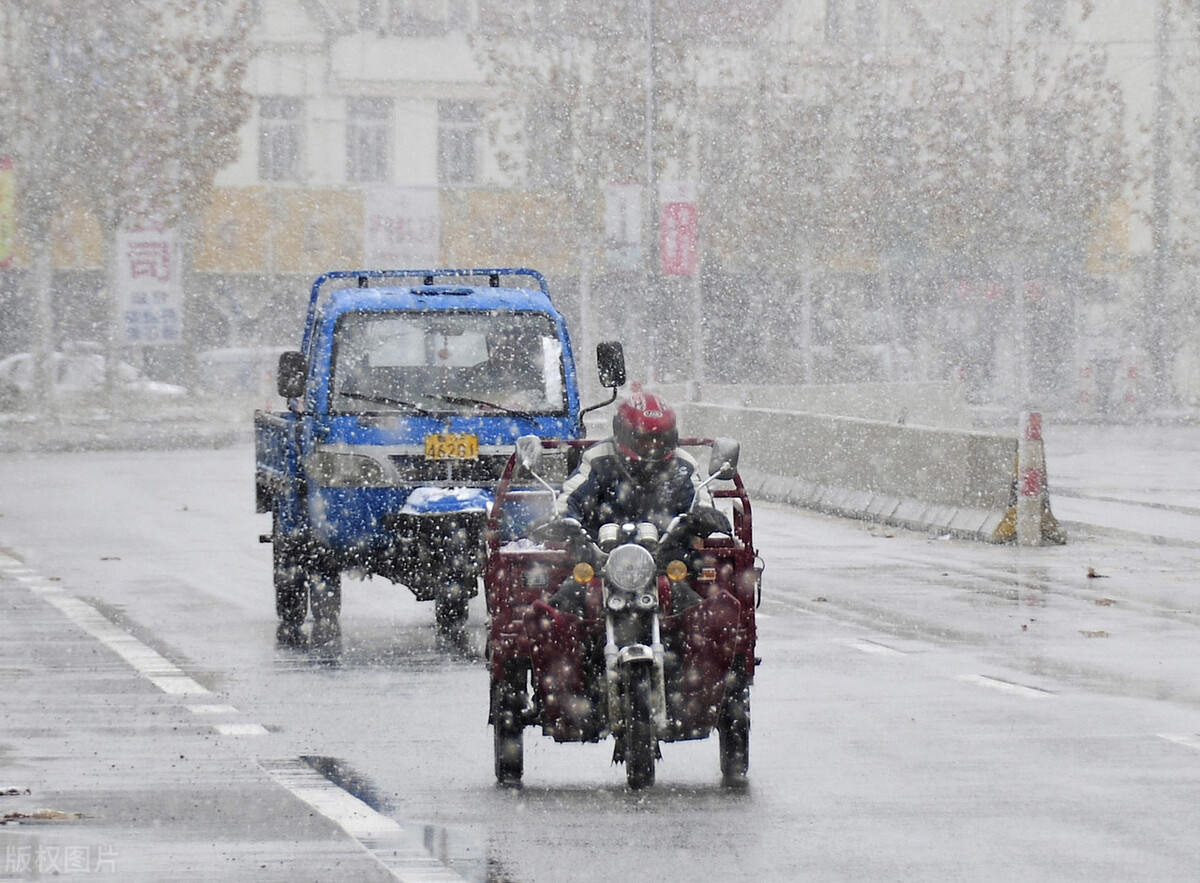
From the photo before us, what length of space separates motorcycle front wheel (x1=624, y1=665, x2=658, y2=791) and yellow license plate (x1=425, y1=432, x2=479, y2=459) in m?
5.83

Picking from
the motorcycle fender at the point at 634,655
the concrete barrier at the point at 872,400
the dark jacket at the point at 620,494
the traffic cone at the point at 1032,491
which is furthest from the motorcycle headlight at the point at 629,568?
the concrete barrier at the point at 872,400

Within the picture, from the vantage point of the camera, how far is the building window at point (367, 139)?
2309 inches

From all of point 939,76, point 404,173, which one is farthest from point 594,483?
point 404,173

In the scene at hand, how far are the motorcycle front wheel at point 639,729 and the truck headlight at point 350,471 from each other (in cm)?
583

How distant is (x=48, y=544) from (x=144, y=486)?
740 cm

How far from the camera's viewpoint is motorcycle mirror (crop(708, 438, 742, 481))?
10062mm

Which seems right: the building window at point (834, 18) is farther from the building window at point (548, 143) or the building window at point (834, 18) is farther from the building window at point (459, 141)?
the building window at point (459, 141)

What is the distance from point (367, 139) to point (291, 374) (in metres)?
44.8

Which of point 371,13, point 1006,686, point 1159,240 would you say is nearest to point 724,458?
point 1006,686

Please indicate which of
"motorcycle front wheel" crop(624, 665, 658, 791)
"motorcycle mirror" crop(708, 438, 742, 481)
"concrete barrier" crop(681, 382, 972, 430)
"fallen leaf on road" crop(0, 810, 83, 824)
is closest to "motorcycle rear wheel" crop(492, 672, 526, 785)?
"motorcycle front wheel" crop(624, 665, 658, 791)

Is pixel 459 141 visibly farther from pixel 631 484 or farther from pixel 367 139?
pixel 631 484

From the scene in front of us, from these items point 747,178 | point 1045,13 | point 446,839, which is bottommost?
point 446,839

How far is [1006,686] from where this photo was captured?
12125 mm

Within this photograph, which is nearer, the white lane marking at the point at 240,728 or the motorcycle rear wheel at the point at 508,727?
the motorcycle rear wheel at the point at 508,727
